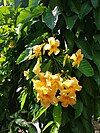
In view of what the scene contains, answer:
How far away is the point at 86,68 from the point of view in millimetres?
1258

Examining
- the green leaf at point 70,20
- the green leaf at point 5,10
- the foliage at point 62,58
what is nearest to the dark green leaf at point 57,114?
the foliage at point 62,58

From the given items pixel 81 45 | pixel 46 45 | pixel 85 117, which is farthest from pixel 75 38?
pixel 85 117

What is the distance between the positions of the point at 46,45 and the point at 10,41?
1.38 ft

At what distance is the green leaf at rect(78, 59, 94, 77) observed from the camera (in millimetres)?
1245

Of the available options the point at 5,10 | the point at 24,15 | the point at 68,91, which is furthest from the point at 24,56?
the point at 5,10

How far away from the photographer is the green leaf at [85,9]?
1.31 metres

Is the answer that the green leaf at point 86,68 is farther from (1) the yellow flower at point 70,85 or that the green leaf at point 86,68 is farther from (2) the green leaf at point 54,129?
(2) the green leaf at point 54,129

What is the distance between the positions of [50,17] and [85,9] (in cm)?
15

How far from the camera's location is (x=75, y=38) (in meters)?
1.35

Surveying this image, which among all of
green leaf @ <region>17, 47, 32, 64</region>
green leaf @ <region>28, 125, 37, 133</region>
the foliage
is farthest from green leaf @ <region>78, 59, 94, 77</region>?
green leaf @ <region>28, 125, 37, 133</region>

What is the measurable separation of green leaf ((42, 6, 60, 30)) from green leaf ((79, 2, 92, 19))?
99 mm

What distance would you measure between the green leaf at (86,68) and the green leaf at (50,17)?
0.19m

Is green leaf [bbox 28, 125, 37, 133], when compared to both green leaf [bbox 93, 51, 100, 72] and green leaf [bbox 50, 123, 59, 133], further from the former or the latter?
green leaf [bbox 93, 51, 100, 72]

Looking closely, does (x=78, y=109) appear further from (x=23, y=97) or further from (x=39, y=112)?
(x=23, y=97)
